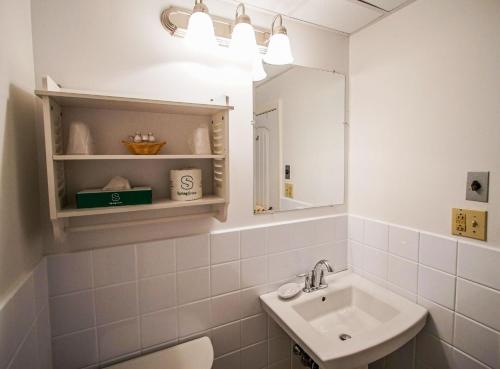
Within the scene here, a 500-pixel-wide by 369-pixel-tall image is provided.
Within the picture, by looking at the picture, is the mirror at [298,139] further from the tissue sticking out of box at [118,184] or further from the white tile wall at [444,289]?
the tissue sticking out of box at [118,184]

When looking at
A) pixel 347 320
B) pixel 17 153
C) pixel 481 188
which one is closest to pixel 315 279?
pixel 347 320

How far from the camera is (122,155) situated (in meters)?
0.85

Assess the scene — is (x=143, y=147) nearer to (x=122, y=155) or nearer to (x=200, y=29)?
(x=122, y=155)

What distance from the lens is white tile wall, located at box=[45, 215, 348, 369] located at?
0.95 meters

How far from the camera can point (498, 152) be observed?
0.91 m

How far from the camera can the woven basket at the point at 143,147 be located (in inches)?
35.7

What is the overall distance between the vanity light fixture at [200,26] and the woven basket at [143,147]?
1.40 ft

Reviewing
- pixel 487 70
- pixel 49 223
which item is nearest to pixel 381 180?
pixel 487 70

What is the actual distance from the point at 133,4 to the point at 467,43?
49.5 inches

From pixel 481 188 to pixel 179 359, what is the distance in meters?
1.31

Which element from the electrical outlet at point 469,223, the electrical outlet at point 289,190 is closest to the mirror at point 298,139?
the electrical outlet at point 289,190

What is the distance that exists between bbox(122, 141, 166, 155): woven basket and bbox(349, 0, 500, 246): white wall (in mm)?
1075

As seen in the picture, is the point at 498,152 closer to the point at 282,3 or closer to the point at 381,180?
the point at 381,180

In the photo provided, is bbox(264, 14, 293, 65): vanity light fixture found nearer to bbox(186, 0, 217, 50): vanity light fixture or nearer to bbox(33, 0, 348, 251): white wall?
bbox(33, 0, 348, 251): white wall
